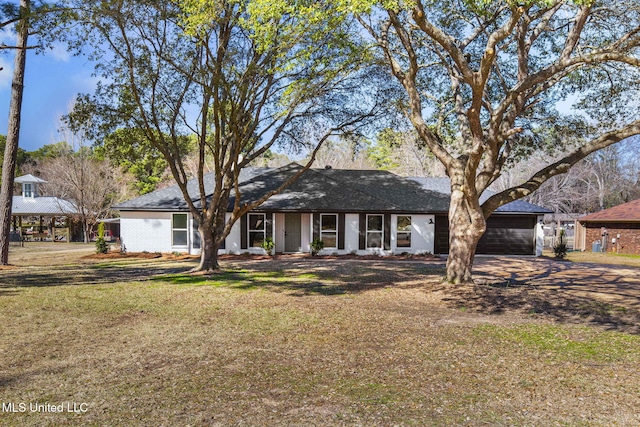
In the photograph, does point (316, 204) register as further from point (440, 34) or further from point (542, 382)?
point (542, 382)

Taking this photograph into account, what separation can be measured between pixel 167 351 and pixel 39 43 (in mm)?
11341

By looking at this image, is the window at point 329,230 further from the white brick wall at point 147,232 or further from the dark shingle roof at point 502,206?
the white brick wall at point 147,232

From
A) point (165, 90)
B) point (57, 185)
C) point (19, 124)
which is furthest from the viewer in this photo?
point (57, 185)

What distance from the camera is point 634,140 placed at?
38969 mm

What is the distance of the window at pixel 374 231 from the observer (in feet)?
68.6

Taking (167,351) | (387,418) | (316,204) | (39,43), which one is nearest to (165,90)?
(39,43)

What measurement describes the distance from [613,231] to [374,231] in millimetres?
15908

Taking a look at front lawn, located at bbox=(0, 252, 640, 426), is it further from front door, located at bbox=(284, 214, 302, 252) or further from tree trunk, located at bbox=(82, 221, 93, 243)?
tree trunk, located at bbox=(82, 221, 93, 243)

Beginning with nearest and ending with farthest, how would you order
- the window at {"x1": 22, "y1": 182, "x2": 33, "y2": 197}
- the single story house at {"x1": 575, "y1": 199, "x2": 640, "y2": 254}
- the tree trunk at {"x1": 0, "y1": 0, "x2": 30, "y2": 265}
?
the tree trunk at {"x1": 0, "y1": 0, "x2": 30, "y2": 265} → the single story house at {"x1": 575, "y1": 199, "x2": 640, "y2": 254} → the window at {"x1": 22, "y1": 182, "x2": 33, "y2": 197}

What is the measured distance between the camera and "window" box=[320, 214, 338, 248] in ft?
68.4

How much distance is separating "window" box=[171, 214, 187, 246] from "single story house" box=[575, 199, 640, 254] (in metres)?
24.4

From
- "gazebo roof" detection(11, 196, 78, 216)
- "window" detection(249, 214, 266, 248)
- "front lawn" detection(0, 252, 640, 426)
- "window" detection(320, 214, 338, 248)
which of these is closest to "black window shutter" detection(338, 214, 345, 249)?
"window" detection(320, 214, 338, 248)

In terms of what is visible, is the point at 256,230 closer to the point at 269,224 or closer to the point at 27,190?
the point at 269,224

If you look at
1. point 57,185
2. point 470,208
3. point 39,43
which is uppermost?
point 39,43
